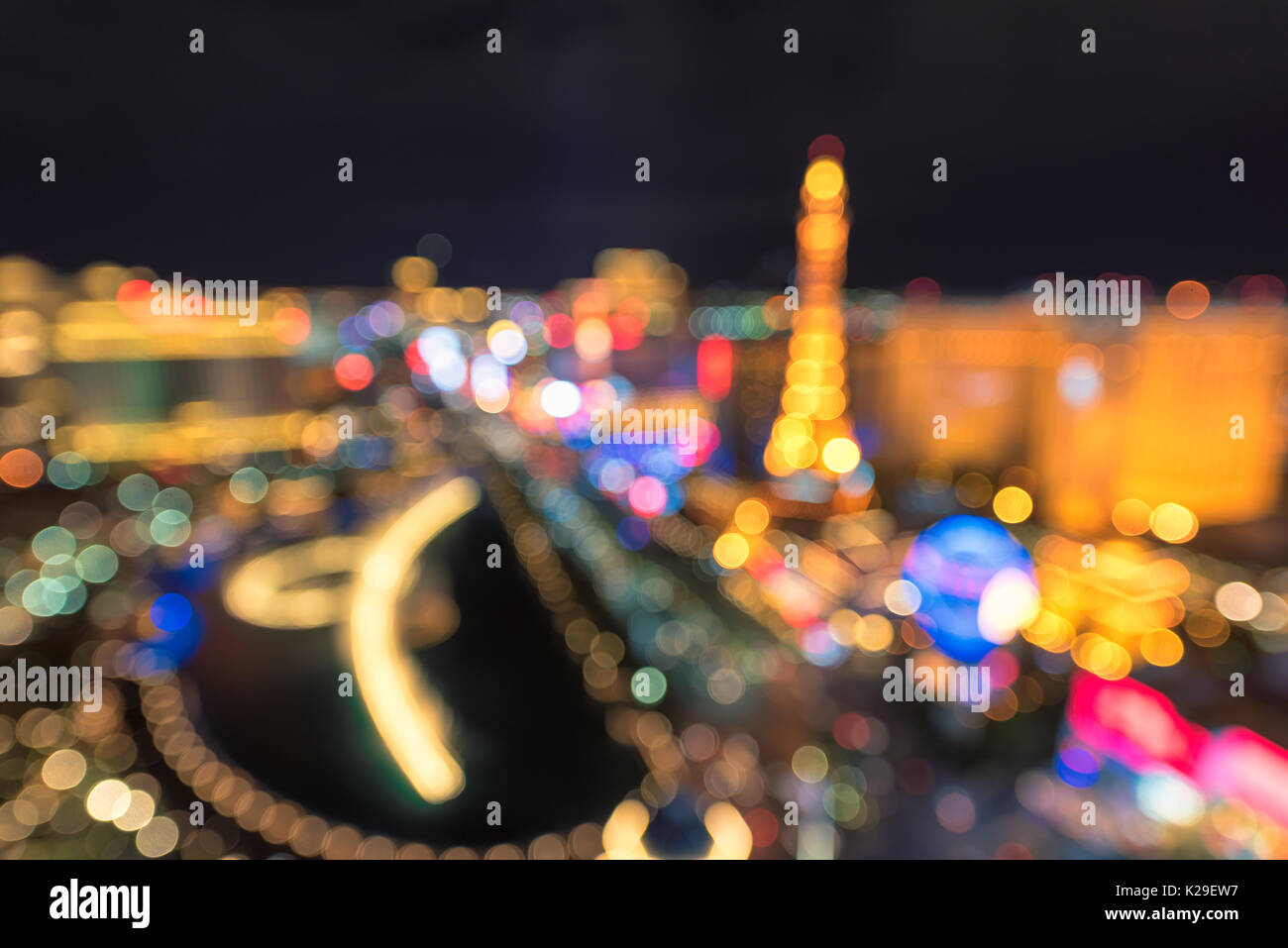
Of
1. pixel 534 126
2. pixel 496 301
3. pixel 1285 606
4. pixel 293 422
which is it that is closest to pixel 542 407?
pixel 293 422

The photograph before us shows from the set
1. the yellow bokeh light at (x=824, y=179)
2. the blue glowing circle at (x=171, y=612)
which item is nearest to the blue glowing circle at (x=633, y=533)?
the blue glowing circle at (x=171, y=612)

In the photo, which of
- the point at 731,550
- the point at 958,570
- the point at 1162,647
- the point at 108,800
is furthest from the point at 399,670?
the point at 1162,647

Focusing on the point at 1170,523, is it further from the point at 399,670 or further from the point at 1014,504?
the point at 399,670

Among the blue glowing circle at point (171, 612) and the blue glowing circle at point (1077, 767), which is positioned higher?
the blue glowing circle at point (171, 612)

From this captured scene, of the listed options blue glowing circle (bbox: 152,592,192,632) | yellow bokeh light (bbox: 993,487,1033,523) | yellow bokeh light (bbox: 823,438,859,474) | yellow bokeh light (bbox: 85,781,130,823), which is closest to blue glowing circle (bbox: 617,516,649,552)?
yellow bokeh light (bbox: 823,438,859,474)

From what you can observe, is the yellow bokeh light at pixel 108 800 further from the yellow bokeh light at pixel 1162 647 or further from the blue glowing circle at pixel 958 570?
the yellow bokeh light at pixel 1162 647

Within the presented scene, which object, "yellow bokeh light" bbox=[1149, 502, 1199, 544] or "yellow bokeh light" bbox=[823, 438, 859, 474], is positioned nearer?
"yellow bokeh light" bbox=[1149, 502, 1199, 544]

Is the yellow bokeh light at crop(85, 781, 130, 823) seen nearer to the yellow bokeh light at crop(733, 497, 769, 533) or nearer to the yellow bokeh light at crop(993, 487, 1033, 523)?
the yellow bokeh light at crop(733, 497, 769, 533)

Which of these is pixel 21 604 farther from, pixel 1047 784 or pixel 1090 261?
pixel 1047 784
